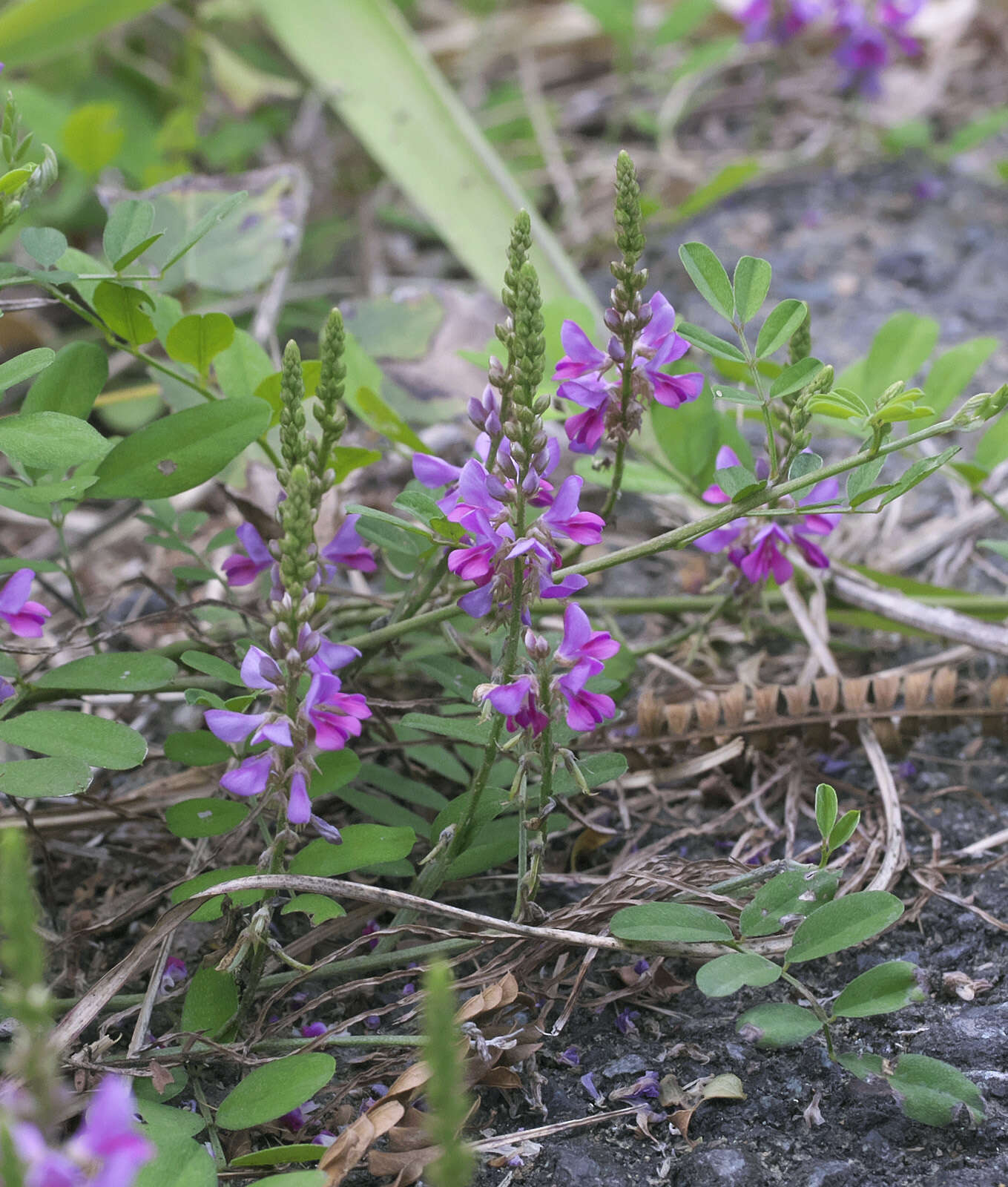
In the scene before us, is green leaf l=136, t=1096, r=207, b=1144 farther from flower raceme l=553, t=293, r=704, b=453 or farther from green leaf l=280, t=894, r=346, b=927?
flower raceme l=553, t=293, r=704, b=453

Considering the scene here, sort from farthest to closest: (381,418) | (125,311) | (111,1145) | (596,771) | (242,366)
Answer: (381,418)
(242,366)
(125,311)
(596,771)
(111,1145)

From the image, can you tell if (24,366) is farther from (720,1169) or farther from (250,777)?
(720,1169)

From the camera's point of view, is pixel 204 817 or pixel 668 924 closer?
pixel 668 924

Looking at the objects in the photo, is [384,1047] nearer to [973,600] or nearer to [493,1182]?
[493,1182]

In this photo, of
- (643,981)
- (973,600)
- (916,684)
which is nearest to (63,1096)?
(643,981)

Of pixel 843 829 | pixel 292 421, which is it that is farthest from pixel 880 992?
pixel 292 421

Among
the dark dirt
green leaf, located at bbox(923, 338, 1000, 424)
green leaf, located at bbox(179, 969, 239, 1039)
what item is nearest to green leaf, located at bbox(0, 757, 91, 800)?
green leaf, located at bbox(179, 969, 239, 1039)
